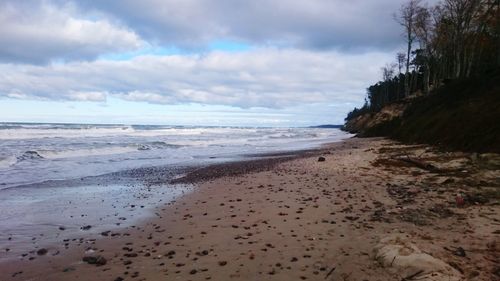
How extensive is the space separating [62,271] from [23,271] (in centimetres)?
53

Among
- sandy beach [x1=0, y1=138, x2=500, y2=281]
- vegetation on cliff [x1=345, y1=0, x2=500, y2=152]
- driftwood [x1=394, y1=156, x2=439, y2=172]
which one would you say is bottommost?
sandy beach [x1=0, y1=138, x2=500, y2=281]

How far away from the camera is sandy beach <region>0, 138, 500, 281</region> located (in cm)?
502

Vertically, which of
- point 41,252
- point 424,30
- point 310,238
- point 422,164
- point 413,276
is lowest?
point 41,252

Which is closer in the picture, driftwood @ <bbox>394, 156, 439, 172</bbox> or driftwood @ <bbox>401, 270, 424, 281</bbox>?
driftwood @ <bbox>401, 270, 424, 281</bbox>

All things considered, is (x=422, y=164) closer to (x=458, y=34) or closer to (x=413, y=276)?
(x=413, y=276)

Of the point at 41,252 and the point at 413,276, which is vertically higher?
the point at 413,276

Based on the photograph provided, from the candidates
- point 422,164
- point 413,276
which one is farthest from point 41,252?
point 422,164

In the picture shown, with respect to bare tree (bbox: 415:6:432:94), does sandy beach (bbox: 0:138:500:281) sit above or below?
below

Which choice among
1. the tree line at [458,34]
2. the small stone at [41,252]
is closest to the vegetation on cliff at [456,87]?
the tree line at [458,34]

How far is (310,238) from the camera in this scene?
6352 millimetres

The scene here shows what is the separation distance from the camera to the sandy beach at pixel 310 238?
502 centimetres

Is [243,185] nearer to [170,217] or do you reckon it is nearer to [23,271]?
[170,217]

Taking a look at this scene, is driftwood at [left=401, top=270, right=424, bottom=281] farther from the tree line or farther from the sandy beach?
the tree line

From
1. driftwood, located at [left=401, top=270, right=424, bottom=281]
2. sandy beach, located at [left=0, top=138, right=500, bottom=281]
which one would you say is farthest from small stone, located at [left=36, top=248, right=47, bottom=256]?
driftwood, located at [left=401, top=270, right=424, bottom=281]
